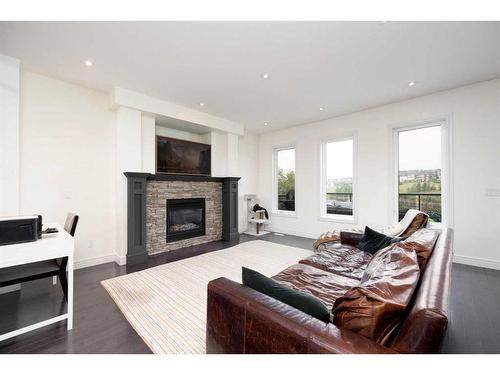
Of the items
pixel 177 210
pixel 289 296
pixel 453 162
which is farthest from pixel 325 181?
pixel 289 296

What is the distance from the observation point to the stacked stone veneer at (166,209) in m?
3.97

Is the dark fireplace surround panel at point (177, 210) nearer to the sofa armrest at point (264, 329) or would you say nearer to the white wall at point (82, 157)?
the white wall at point (82, 157)

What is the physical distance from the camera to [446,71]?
297 cm

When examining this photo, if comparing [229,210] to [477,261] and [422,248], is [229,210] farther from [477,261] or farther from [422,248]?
[477,261]

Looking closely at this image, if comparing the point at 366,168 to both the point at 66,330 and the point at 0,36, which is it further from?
the point at 0,36

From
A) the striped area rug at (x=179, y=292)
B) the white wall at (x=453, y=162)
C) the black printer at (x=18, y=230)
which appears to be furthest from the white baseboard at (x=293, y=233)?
the black printer at (x=18, y=230)

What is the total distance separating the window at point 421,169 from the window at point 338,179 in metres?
0.88

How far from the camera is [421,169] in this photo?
3.94 metres

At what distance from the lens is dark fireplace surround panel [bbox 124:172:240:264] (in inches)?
142

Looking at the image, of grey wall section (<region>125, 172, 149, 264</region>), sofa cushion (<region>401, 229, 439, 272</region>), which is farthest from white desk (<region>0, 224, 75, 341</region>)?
sofa cushion (<region>401, 229, 439, 272</region>)

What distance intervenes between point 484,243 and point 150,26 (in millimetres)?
5331

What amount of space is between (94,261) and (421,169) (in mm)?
5880
